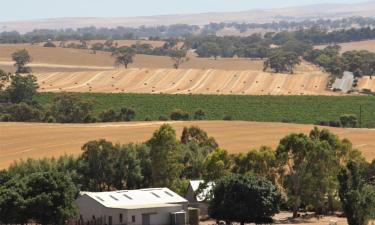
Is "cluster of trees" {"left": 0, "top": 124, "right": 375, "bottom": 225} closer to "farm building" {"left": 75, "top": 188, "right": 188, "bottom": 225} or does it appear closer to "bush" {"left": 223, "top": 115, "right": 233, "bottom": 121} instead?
"farm building" {"left": 75, "top": 188, "right": 188, "bottom": 225}

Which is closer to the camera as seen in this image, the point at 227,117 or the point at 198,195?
the point at 198,195

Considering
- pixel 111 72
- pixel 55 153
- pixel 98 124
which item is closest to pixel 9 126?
pixel 98 124

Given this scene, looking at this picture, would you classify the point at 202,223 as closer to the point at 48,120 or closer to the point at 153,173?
the point at 153,173

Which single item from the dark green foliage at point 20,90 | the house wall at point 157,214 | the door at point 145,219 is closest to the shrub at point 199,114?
the dark green foliage at point 20,90

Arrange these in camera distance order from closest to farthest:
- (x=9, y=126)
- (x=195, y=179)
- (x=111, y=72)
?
1. (x=195, y=179)
2. (x=9, y=126)
3. (x=111, y=72)

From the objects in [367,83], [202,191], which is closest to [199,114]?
[367,83]

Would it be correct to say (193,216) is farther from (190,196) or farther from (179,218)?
(190,196)

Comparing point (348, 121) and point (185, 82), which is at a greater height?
point (348, 121)

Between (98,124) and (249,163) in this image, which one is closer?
(249,163)
